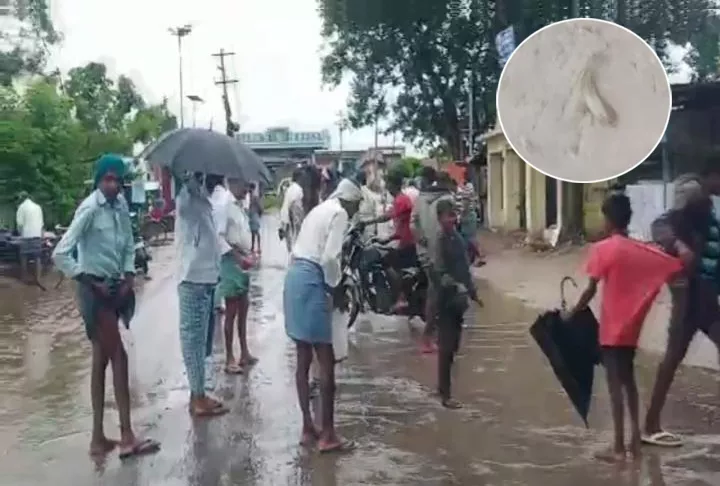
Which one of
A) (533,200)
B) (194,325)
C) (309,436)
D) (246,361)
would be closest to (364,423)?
(309,436)

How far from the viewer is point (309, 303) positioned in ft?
23.0

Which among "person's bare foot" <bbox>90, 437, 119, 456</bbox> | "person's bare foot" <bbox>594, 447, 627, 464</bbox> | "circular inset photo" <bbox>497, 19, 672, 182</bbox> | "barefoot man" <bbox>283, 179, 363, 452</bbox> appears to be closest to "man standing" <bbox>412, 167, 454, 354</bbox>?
"circular inset photo" <bbox>497, 19, 672, 182</bbox>

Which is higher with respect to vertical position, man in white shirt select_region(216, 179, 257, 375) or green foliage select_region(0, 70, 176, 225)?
green foliage select_region(0, 70, 176, 225)

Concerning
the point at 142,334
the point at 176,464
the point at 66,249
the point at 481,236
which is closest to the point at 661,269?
the point at 176,464

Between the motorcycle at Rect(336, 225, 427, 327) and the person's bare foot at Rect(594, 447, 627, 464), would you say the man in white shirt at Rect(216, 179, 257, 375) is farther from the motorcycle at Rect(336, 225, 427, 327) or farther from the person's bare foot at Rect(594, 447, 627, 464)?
the person's bare foot at Rect(594, 447, 627, 464)

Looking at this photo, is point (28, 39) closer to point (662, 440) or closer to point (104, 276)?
point (104, 276)

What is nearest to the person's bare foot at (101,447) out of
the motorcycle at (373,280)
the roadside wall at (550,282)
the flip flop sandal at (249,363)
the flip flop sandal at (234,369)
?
the flip flop sandal at (234,369)

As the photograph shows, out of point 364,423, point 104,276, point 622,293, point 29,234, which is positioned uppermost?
point 104,276

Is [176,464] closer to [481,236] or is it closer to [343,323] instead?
[343,323]

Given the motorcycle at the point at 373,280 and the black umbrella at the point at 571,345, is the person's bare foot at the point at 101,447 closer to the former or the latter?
the black umbrella at the point at 571,345

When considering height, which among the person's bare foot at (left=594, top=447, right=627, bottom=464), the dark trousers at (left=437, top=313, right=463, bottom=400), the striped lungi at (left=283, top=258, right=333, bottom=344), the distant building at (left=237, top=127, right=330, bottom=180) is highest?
the distant building at (left=237, top=127, right=330, bottom=180)

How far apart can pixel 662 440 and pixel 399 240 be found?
5685 mm

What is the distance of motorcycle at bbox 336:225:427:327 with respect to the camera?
39.4 feet

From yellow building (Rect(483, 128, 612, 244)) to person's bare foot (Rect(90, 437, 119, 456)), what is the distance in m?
12.8
